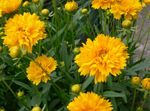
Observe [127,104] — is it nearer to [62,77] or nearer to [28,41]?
[62,77]

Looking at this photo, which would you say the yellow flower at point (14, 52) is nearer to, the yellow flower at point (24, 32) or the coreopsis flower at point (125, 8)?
the yellow flower at point (24, 32)

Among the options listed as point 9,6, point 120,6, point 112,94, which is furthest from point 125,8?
point 9,6

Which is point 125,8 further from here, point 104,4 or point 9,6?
point 9,6

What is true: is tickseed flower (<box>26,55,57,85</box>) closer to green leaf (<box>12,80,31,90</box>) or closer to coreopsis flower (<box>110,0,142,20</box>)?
green leaf (<box>12,80,31,90</box>)

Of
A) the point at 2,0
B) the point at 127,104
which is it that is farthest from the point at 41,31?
the point at 127,104

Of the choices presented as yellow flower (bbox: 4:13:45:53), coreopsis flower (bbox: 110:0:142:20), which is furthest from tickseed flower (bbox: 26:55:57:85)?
coreopsis flower (bbox: 110:0:142:20)
